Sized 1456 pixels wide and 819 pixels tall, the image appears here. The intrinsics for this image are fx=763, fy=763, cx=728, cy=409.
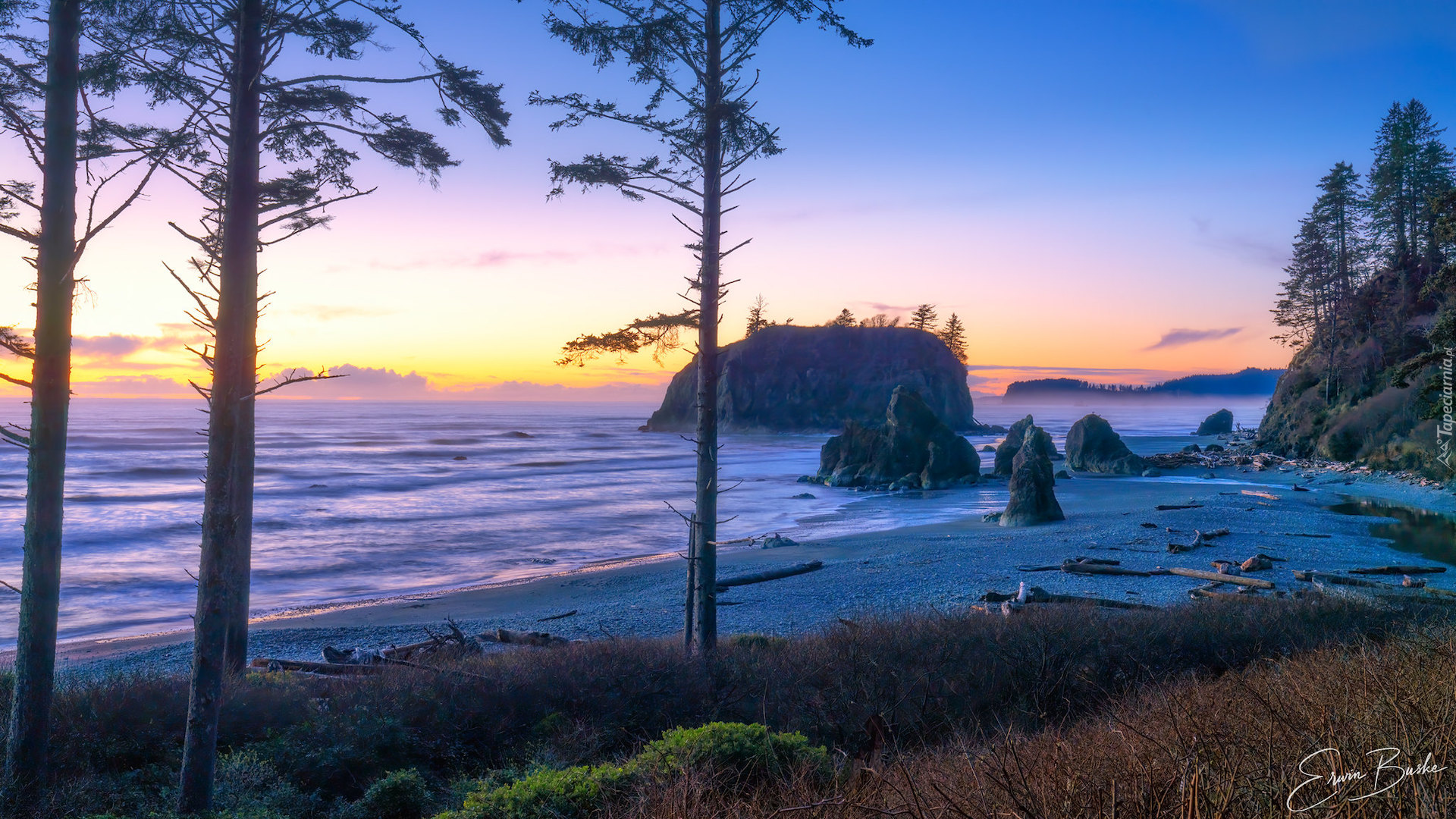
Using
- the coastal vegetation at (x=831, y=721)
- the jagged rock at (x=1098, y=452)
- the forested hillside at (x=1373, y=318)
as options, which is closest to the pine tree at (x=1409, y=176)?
the forested hillside at (x=1373, y=318)

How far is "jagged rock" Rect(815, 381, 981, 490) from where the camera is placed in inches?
1630

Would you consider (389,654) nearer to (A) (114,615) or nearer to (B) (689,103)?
(B) (689,103)

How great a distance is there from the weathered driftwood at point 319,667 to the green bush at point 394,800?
371 cm

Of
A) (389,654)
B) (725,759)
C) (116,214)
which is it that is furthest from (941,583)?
(116,214)

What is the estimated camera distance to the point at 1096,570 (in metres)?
16.2

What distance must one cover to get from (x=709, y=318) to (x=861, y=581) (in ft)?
30.2

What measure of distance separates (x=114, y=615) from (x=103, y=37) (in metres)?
15.5

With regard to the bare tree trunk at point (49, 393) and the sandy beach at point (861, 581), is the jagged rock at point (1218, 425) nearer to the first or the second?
the sandy beach at point (861, 581)

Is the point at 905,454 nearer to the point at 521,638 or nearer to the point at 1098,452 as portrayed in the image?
the point at 1098,452

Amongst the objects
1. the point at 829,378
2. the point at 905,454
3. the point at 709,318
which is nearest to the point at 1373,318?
the point at 905,454

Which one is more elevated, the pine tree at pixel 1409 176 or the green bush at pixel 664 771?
the pine tree at pixel 1409 176

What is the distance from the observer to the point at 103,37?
6422mm

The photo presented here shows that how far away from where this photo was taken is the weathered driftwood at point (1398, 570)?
14898 millimetres

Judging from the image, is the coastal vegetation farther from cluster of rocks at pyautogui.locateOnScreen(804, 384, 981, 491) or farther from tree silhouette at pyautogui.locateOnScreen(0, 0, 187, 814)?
cluster of rocks at pyautogui.locateOnScreen(804, 384, 981, 491)
